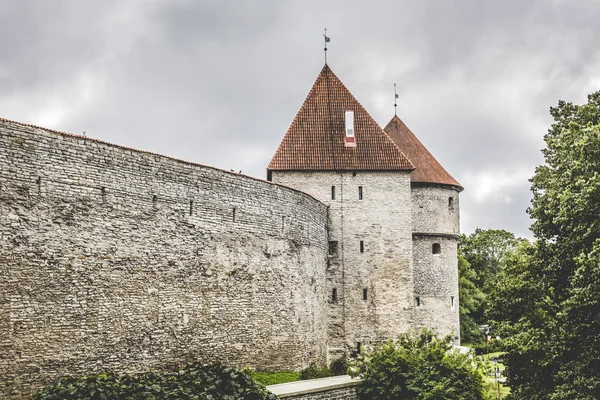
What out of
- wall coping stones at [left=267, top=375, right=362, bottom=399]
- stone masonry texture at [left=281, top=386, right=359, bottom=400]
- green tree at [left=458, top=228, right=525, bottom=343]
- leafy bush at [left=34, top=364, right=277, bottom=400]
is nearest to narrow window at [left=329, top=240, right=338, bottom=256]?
wall coping stones at [left=267, top=375, right=362, bottom=399]

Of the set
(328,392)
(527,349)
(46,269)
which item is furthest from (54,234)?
(527,349)

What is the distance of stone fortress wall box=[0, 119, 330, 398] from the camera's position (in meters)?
14.2

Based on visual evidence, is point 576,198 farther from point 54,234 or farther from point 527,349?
point 54,234

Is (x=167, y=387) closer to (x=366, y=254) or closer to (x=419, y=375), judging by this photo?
(x=419, y=375)

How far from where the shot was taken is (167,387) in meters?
12.9

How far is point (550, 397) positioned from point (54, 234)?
11.5 metres

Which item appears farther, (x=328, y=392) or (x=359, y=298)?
(x=359, y=298)

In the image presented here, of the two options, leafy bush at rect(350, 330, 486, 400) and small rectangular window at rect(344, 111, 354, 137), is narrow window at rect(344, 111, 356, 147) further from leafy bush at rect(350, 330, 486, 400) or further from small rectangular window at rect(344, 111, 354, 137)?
leafy bush at rect(350, 330, 486, 400)

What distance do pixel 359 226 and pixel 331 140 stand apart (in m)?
3.66

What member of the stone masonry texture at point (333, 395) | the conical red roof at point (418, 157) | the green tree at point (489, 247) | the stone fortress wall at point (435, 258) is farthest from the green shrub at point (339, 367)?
the green tree at point (489, 247)

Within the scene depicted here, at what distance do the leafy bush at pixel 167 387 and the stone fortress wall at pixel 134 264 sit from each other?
194cm

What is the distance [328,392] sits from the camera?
56.0 ft

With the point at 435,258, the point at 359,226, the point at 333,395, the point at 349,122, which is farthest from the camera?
the point at 435,258

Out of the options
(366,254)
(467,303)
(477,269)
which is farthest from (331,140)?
(477,269)
